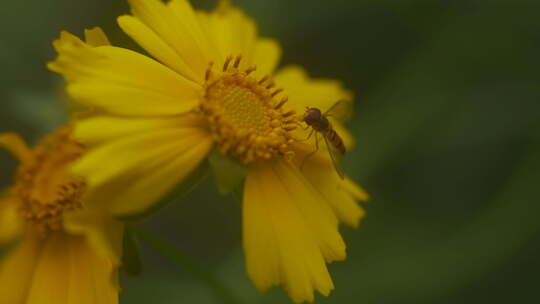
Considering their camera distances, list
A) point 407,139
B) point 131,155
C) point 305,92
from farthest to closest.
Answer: point 407,139, point 305,92, point 131,155

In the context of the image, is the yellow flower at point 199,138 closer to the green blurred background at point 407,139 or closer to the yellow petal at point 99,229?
the yellow petal at point 99,229

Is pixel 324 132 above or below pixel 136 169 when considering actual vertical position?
above

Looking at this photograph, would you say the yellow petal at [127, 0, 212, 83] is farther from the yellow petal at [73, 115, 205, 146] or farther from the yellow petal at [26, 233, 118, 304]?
the yellow petal at [26, 233, 118, 304]

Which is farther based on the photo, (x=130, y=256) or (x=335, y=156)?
(x=335, y=156)

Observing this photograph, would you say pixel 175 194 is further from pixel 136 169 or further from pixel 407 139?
pixel 407 139

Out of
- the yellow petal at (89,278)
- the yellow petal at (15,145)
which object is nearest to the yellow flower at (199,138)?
the yellow petal at (89,278)

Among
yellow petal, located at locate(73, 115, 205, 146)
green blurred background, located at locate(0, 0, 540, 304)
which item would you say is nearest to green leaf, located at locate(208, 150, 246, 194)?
yellow petal, located at locate(73, 115, 205, 146)

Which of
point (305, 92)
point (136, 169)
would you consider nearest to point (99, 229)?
point (136, 169)
